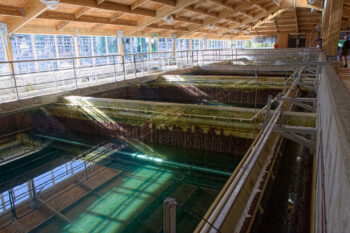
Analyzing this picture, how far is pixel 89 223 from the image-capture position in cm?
397

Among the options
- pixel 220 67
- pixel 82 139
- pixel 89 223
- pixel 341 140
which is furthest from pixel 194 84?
pixel 341 140

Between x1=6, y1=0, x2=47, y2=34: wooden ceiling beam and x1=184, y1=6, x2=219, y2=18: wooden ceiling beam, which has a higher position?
x1=184, y1=6, x2=219, y2=18: wooden ceiling beam

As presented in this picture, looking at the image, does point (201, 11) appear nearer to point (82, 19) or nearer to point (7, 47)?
point (82, 19)

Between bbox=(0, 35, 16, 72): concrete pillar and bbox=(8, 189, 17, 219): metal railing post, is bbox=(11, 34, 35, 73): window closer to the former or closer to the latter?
bbox=(0, 35, 16, 72): concrete pillar

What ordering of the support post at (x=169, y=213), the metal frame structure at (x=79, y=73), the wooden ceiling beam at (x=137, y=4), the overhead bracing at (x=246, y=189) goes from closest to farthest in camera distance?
1. the support post at (x=169, y=213)
2. the overhead bracing at (x=246, y=189)
3. the metal frame structure at (x=79, y=73)
4. the wooden ceiling beam at (x=137, y=4)

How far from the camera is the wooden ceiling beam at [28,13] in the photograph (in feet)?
27.6

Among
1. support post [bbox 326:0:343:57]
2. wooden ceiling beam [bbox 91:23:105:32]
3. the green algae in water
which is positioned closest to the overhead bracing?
the green algae in water

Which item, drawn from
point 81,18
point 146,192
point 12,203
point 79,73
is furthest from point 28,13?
point 146,192

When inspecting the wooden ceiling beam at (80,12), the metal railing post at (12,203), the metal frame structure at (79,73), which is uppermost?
the wooden ceiling beam at (80,12)

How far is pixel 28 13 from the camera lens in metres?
8.70

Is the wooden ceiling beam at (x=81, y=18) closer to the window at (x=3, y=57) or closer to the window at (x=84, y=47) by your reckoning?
the window at (x=3, y=57)

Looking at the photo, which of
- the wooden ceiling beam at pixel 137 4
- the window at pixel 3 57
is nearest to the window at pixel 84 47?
the wooden ceiling beam at pixel 137 4

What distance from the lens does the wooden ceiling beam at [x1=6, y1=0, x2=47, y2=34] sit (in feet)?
27.6

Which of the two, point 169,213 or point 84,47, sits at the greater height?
point 84,47
